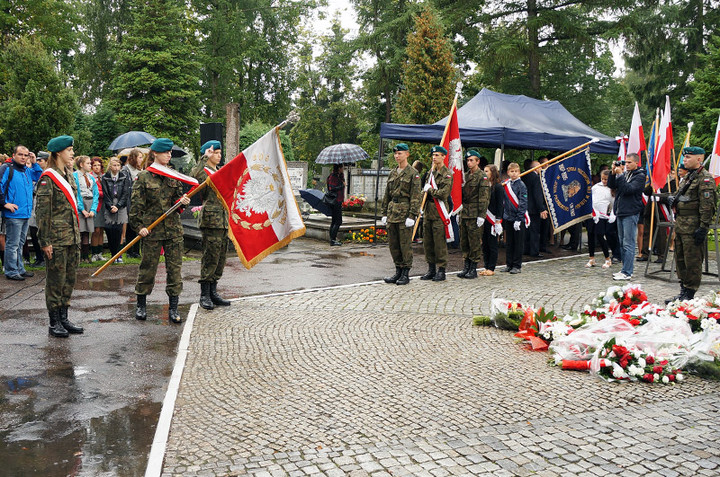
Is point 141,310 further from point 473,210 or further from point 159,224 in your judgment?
point 473,210

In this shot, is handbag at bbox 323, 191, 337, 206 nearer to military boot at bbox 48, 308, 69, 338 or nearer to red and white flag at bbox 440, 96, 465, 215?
red and white flag at bbox 440, 96, 465, 215

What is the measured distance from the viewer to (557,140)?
14.1 meters

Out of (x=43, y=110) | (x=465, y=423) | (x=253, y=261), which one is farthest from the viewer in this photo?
(x=43, y=110)

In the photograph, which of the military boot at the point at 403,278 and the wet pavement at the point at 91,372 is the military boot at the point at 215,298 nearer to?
the wet pavement at the point at 91,372

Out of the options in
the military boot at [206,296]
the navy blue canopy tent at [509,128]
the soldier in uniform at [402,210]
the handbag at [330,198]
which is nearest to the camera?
the military boot at [206,296]

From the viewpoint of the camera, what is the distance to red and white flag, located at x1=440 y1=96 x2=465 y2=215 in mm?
11133

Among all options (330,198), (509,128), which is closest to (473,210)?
(509,128)

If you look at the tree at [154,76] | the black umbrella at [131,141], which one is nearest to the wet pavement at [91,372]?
the black umbrella at [131,141]

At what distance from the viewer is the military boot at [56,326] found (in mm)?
6789

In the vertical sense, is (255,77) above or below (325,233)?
above

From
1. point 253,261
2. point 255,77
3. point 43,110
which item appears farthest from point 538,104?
point 255,77

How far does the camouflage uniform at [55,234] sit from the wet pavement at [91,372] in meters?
0.48

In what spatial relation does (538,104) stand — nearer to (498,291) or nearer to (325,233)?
(325,233)

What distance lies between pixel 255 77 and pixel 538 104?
37.1m
